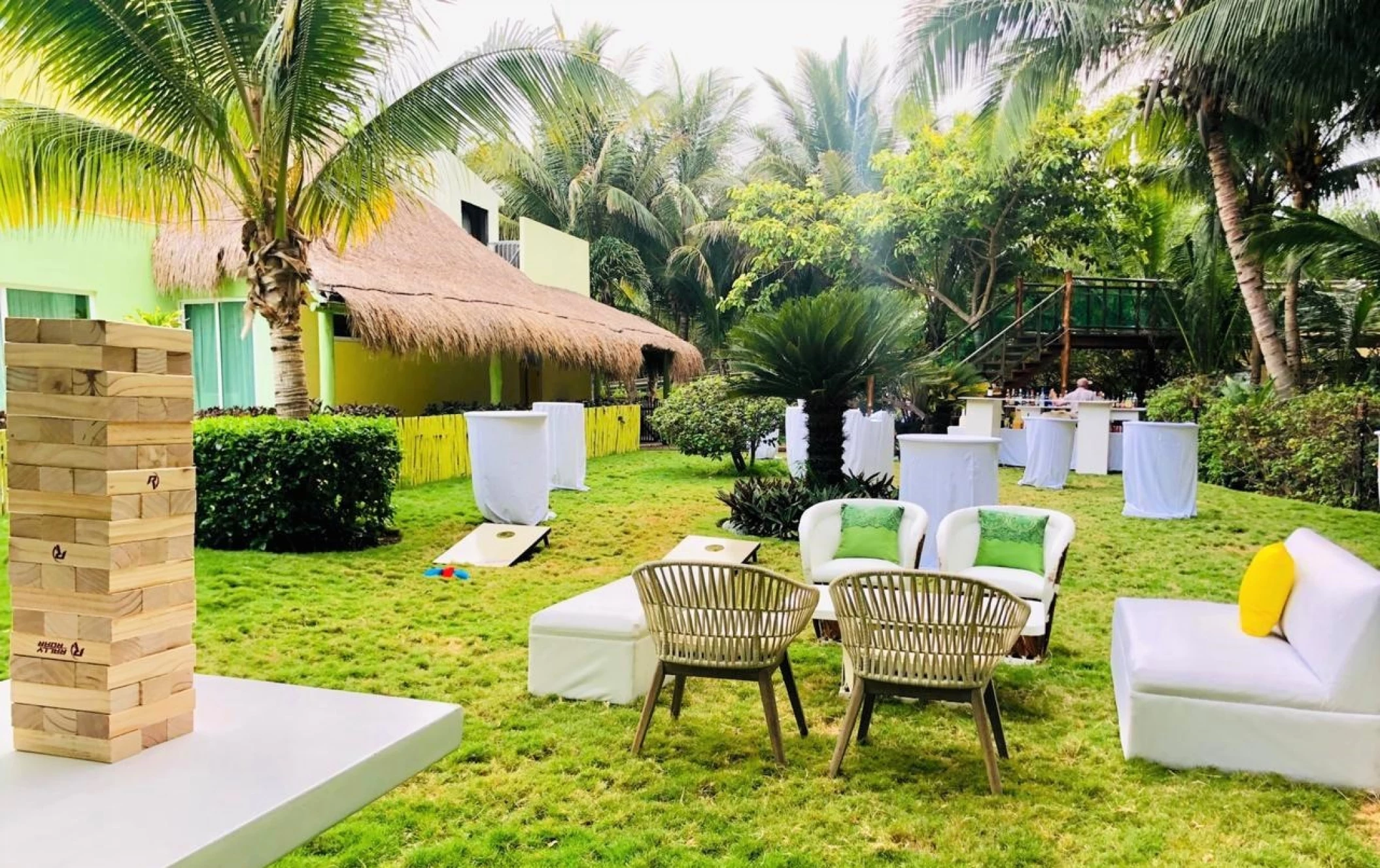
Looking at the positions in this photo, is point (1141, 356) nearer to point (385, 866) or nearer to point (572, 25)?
point (572, 25)

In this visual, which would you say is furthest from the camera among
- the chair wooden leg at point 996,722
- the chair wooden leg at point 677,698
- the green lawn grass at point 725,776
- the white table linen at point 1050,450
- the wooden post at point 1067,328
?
the wooden post at point 1067,328

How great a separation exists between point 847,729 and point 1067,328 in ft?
52.5

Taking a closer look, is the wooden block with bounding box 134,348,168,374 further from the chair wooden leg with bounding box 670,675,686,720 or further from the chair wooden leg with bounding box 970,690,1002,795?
the chair wooden leg with bounding box 670,675,686,720

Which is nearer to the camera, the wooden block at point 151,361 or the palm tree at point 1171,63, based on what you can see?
the wooden block at point 151,361

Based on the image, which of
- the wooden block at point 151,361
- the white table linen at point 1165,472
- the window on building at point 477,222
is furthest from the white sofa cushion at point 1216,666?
the window on building at point 477,222

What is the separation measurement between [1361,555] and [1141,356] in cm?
1450

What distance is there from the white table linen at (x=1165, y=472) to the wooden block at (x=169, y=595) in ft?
35.6

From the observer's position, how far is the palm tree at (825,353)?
27.5 ft

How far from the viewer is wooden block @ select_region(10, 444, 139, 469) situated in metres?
1.25

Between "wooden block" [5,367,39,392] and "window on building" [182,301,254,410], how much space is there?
1210 centimetres

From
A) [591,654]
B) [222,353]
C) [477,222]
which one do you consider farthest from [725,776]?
[477,222]

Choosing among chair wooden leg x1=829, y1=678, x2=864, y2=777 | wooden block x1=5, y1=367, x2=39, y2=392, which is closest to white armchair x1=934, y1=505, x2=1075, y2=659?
chair wooden leg x1=829, y1=678, x2=864, y2=777

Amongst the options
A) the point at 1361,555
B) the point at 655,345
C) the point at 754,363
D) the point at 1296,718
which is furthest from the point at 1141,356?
the point at 1296,718

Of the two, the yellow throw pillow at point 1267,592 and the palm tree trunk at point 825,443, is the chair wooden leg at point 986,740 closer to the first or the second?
the yellow throw pillow at point 1267,592
